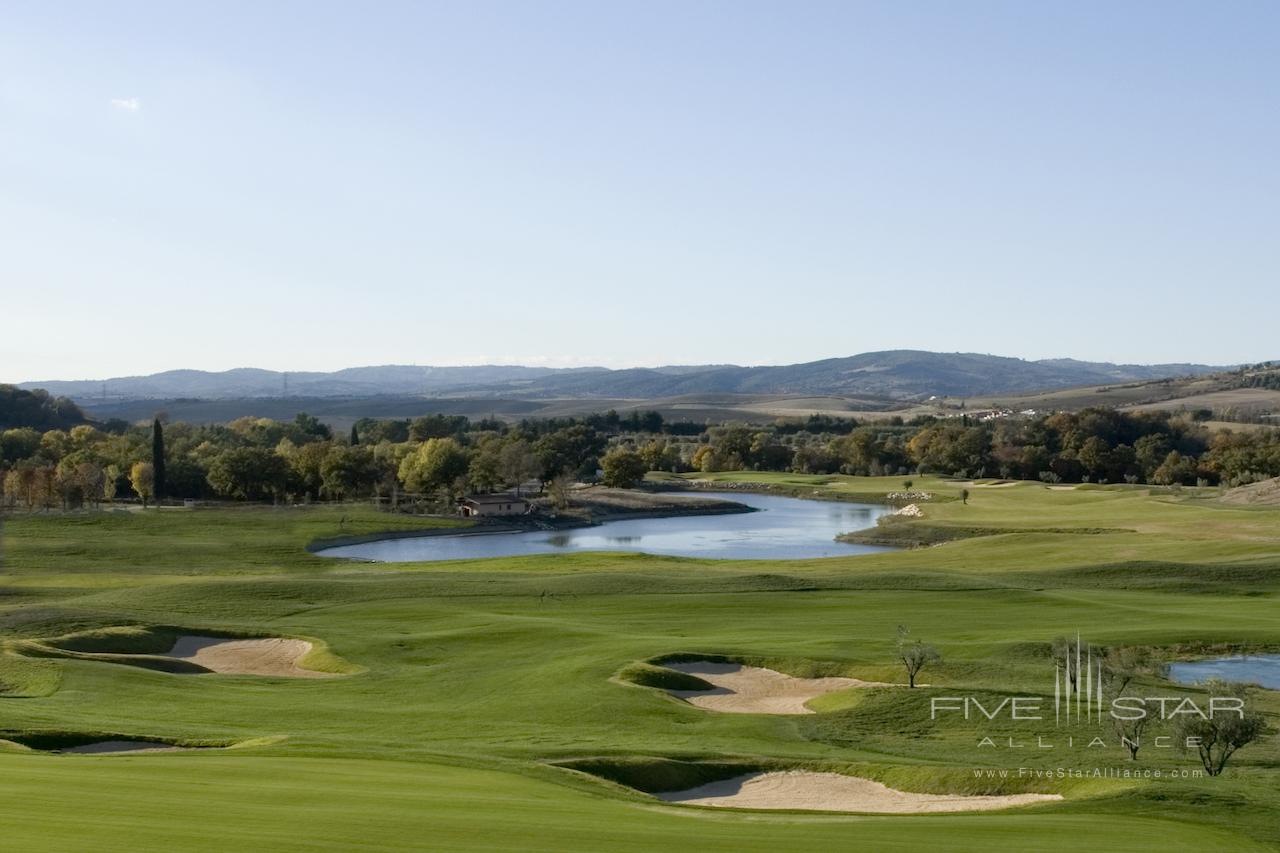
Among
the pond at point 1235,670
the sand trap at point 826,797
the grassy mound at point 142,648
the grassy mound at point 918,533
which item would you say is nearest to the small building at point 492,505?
the grassy mound at point 918,533

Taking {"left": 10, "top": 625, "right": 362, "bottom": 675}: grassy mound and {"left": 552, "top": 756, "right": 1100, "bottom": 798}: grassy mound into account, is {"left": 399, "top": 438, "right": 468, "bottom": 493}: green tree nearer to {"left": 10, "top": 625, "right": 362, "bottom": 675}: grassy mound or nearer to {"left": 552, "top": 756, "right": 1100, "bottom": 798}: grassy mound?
{"left": 10, "top": 625, "right": 362, "bottom": 675}: grassy mound

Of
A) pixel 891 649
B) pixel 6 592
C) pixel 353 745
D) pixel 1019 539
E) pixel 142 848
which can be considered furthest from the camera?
pixel 1019 539

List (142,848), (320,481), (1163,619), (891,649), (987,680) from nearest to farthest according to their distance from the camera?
(142,848)
(987,680)
(891,649)
(1163,619)
(320,481)

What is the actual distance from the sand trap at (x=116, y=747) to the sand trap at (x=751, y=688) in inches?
538

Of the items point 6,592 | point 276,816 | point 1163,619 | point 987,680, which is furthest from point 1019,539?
point 276,816

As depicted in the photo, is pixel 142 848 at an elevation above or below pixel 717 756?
above

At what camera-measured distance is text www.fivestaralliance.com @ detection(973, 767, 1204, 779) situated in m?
23.7

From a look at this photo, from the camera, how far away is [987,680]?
36.1 m

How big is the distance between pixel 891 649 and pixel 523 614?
1614cm

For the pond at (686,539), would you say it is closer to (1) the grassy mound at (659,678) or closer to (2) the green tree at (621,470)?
(2) the green tree at (621,470)

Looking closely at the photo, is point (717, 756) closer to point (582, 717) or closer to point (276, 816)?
point (582, 717)

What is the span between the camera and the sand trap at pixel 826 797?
22.5 metres

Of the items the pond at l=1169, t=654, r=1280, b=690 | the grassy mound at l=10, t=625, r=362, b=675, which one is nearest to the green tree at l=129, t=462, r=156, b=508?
the grassy mound at l=10, t=625, r=362, b=675

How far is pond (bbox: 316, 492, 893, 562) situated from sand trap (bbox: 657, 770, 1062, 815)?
64.5 m
